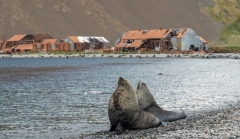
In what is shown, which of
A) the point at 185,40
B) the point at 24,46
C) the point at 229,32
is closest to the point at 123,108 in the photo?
the point at 185,40

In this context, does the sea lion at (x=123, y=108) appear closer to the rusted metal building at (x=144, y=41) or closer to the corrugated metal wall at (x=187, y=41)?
the corrugated metal wall at (x=187, y=41)

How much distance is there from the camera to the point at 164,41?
115438 millimetres

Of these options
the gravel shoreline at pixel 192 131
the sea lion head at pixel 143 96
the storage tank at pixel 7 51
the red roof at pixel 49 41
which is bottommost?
the gravel shoreline at pixel 192 131

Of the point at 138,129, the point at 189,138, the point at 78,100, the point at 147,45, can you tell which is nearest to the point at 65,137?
the point at 138,129

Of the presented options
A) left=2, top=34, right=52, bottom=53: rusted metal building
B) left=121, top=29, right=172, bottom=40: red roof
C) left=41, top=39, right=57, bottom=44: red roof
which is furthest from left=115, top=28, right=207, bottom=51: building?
left=2, top=34, right=52, bottom=53: rusted metal building

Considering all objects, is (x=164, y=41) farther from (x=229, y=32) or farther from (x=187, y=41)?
(x=229, y=32)

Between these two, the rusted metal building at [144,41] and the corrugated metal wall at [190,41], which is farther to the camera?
the rusted metal building at [144,41]

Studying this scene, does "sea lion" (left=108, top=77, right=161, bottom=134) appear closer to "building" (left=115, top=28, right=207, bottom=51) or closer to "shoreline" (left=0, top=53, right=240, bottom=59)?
"shoreline" (left=0, top=53, right=240, bottom=59)

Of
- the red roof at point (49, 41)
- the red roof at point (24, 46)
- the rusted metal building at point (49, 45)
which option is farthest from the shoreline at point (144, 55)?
the red roof at point (49, 41)

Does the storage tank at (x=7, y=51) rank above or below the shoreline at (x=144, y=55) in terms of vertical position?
above

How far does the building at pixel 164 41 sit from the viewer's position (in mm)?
114188

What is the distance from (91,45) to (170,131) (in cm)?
12184

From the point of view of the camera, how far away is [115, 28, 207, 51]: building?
114188 mm

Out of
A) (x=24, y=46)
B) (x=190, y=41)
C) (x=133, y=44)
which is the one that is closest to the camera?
(x=190, y=41)
